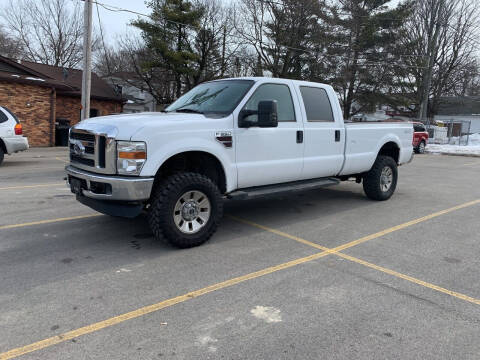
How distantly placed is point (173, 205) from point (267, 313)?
1.77 meters

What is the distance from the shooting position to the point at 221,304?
333 centimetres

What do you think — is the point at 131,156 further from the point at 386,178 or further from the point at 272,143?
the point at 386,178

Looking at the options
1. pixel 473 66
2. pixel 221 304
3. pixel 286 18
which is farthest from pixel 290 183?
pixel 473 66

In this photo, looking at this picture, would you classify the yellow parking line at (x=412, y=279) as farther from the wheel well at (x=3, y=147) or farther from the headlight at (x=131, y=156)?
the wheel well at (x=3, y=147)

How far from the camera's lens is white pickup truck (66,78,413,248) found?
4262 mm

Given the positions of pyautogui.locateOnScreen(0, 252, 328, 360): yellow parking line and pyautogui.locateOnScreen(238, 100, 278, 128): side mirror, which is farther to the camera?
pyautogui.locateOnScreen(238, 100, 278, 128): side mirror

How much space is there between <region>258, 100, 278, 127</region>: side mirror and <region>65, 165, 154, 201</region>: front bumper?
1.54m

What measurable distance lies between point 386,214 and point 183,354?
4994mm

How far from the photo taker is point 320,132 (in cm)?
609

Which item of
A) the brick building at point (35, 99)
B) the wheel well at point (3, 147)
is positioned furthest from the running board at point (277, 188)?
the brick building at point (35, 99)

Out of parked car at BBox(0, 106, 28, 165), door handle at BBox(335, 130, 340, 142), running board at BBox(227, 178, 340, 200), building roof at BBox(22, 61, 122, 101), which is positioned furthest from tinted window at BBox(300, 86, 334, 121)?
building roof at BBox(22, 61, 122, 101)

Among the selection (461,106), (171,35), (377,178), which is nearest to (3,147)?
(377,178)

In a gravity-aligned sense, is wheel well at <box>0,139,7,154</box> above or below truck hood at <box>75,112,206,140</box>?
below

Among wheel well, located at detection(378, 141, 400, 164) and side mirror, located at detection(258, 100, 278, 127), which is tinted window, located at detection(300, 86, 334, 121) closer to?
side mirror, located at detection(258, 100, 278, 127)
